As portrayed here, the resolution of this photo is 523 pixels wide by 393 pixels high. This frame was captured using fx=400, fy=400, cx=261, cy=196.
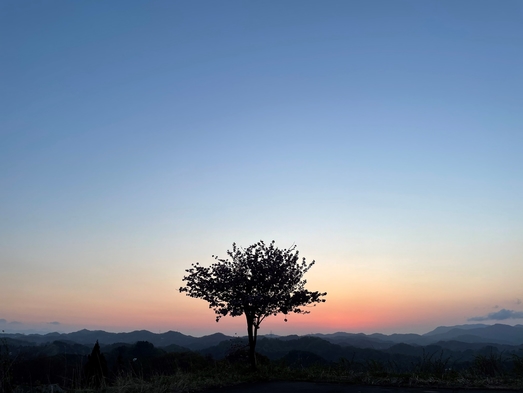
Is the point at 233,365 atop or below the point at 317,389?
atop

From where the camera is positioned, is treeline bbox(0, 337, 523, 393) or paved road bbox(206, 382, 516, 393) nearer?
treeline bbox(0, 337, 523, 393)

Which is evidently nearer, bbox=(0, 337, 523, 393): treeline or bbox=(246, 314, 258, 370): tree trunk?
bbox=(0, 337, 523, 393): treeline

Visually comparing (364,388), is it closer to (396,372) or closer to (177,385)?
(396,372)

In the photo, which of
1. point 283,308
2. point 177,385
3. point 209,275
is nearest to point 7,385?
point 177,385

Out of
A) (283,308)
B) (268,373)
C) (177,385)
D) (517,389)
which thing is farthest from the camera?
(283,308)

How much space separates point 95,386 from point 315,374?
29.1ft

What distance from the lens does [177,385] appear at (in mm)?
13844

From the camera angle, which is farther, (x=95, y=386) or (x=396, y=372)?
(x=396, y=372)

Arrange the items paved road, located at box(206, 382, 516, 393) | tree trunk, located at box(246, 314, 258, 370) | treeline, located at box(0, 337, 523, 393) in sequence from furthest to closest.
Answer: tree trunk, located at box(246, 314, 258, 370) → paved road, located at box(206, 382, 516, 393) → treeline, located at box(0, 337, 523, 393)

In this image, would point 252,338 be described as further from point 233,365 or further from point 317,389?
point 317,389

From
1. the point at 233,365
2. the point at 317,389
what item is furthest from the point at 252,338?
the point at 317,389

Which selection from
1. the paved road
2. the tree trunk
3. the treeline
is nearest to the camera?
the treeline

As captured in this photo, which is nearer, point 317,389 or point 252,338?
Result: point 317,389

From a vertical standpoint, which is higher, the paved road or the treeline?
the treeline
